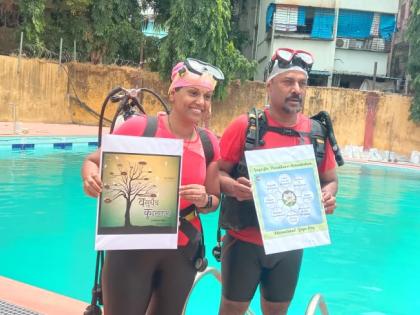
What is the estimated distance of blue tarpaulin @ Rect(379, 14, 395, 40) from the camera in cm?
2398

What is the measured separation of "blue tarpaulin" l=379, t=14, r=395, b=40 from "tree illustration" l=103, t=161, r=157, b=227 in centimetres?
2428

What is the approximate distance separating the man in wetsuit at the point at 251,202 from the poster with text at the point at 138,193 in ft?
1.15

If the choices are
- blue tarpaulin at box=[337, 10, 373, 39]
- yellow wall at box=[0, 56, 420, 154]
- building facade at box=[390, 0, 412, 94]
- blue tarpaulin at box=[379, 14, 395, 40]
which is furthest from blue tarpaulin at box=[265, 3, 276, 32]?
building facade at box=[390, 0, 412, 94]

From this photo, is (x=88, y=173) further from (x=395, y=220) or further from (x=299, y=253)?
(x=395, y=220)

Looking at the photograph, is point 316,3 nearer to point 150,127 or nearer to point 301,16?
point 301,16

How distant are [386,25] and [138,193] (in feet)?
80.6

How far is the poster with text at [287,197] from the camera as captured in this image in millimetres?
2248

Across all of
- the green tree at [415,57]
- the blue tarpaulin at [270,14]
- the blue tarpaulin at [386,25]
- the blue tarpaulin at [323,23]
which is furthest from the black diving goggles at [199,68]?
the blue tarpaulin at [386,25]

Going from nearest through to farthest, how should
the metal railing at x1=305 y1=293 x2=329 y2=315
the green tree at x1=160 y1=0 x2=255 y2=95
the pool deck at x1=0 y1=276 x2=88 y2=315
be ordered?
the metal railing at x1=305 y1=293 x2=329 y2=315, the pool deck at x1=0 y1=276 x2=88 y2=315, the green tree at x1=160 y1=0 x2=255 y2=95

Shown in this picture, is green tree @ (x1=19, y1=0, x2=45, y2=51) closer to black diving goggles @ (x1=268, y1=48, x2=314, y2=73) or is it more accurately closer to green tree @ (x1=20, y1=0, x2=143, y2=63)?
green tree @ (x1=20, y1=0, x2=143, y2=63)

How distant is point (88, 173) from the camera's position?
6.53 ft

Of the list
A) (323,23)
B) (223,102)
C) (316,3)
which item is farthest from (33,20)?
(323,23)

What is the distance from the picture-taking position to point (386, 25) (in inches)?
946

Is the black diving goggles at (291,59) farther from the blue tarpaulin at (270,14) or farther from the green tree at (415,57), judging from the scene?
the blue tarpaulin at (270,14)
